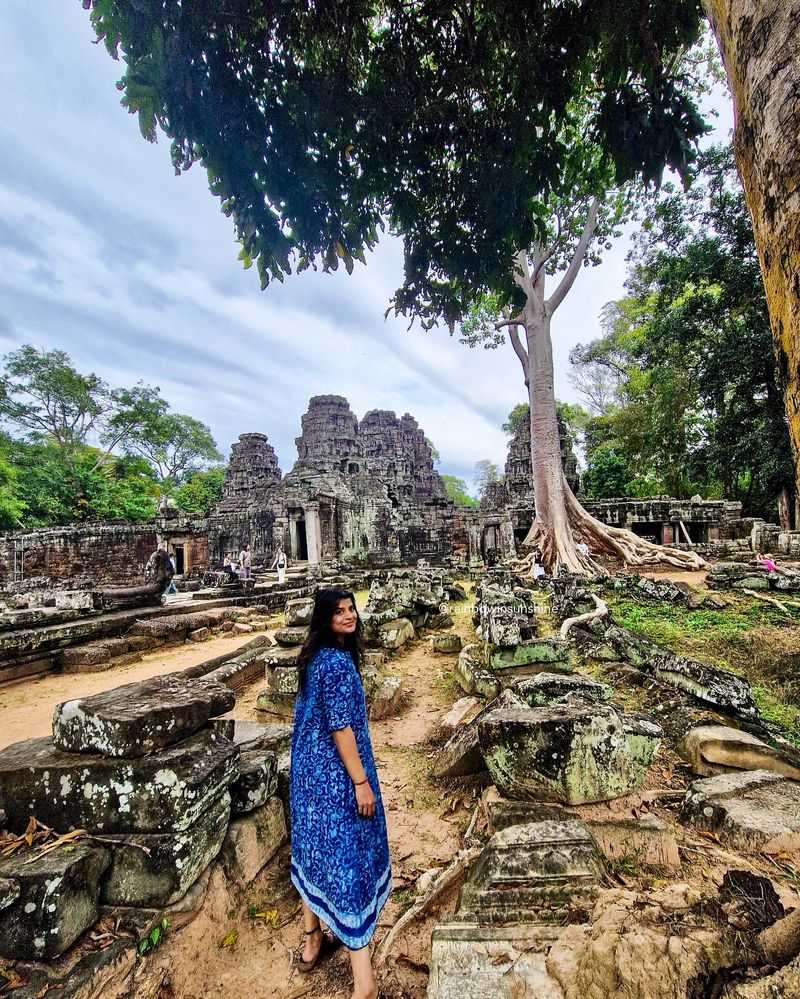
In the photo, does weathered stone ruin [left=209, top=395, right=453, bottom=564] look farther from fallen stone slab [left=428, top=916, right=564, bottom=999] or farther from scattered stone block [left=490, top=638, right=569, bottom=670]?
fallen stone slab [left=428, top=916, right=564, bottom=999]

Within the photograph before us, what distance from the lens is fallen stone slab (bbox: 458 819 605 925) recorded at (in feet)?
4.96

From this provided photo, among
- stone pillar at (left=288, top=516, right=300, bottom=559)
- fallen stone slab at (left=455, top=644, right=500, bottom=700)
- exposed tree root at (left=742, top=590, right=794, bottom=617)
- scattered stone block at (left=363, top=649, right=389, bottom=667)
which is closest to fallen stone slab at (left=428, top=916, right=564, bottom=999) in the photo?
fallen stone slab at (left=455, top=644, right=500, bottom=700)

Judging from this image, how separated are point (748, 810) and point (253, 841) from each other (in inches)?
88.3

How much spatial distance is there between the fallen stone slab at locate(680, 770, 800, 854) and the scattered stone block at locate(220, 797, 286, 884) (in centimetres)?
197

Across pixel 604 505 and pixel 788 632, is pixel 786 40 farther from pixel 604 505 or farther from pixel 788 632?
Answer: pixel 604 505

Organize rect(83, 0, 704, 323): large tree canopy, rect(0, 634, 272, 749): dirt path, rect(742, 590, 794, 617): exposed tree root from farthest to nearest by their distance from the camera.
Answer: rect(742, 590, 794, 617): exposed tree root
rect(0, 634, 272, 749): dirt path
rect(83, 0, 704, 323): large tree canopy

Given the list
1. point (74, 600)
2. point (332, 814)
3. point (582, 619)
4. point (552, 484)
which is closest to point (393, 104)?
point (332, 814)

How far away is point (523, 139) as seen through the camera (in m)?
3.64

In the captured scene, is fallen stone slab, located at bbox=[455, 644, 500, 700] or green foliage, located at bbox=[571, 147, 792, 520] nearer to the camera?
fallen stone slab, located at bbox=[455, 644, 500, 700]

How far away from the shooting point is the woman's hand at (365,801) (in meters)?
1.70

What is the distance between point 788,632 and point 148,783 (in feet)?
22.8

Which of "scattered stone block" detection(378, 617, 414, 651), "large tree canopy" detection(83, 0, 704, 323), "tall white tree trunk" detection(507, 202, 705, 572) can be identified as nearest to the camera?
"large tree canopy" detection(83, 0, 704, 323)

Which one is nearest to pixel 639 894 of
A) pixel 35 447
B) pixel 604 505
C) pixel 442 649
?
pixel 442 649

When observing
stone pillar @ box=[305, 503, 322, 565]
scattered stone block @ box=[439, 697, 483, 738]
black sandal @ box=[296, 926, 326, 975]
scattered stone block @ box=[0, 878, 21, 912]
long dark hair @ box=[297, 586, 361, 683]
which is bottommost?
black sandal @ box=[296, 926, 326, 975]
